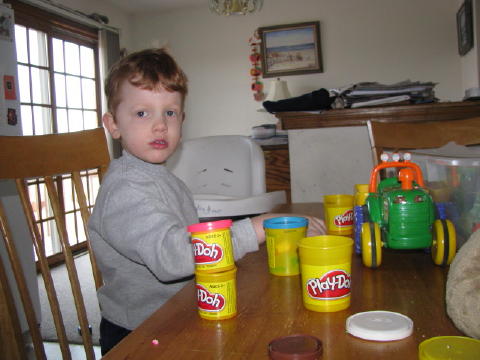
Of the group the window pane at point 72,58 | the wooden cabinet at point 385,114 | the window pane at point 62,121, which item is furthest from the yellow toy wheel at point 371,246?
the window pane at point 72,58

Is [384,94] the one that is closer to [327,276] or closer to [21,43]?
[327,276]

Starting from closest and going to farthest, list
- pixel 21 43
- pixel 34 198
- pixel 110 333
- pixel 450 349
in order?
1. pixel 450 349
2. pixel 110 333
3. pixel 21 43
4. pixel 34 198

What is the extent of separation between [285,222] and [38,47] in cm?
409

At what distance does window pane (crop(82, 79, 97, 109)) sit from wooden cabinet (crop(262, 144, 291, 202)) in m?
3.38

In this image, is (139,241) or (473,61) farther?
(473,61)

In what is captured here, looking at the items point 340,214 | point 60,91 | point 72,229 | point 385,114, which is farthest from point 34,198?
point 340,214

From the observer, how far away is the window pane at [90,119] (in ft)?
16.4

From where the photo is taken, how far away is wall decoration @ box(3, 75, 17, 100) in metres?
2.81

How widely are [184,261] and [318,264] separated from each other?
261 mm

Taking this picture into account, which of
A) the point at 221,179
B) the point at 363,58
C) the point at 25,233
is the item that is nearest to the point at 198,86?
the point at 363,58

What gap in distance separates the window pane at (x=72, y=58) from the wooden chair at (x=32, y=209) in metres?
3.88

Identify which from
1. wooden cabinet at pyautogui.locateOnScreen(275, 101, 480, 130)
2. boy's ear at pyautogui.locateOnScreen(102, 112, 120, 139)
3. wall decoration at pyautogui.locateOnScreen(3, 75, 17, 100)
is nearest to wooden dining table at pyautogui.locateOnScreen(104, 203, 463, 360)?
boy's ear at pyautogui.locateOnScreen(102, 112, 120, 139)

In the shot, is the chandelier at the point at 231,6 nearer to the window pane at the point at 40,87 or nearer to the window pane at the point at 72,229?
the window pane at the point at 40,87

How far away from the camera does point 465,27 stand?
4.42 meters
